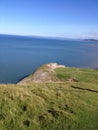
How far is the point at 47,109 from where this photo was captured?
1395 cm

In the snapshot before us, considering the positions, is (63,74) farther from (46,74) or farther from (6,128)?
(6,128)

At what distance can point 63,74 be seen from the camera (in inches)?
1538

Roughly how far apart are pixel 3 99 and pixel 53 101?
336cm

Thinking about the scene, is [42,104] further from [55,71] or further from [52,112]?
[55,71]

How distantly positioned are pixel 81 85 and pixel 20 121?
8148 mm

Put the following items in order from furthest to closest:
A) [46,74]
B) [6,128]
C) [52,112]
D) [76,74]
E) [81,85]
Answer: [46,74], [76,74], [81,85], [52,112], [6,128]

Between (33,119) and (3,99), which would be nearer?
(33,119)

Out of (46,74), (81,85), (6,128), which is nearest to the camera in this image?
(6,128)

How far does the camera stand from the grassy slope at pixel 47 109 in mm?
12719

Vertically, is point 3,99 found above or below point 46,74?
above

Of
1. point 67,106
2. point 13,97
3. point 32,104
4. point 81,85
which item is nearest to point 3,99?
point 13,97

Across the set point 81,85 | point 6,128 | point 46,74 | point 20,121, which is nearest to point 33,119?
point 20,121

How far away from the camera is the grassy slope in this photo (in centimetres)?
1272

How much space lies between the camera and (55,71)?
4175cm
